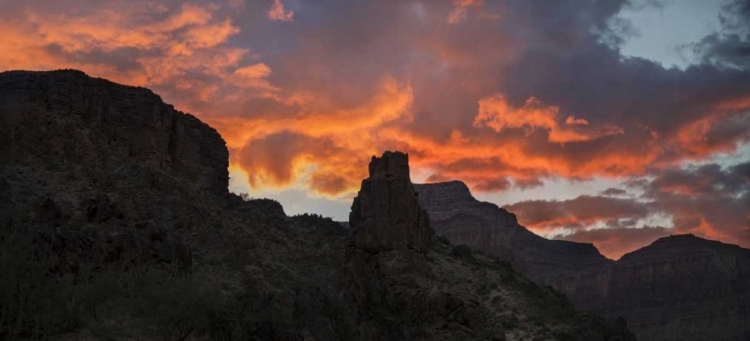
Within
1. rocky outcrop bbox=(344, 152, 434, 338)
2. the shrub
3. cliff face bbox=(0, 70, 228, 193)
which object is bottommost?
the shrub

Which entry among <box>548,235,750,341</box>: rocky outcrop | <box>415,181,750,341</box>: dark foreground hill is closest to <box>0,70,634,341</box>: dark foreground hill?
<box>548,235,750,341</box>: rocky outcrop

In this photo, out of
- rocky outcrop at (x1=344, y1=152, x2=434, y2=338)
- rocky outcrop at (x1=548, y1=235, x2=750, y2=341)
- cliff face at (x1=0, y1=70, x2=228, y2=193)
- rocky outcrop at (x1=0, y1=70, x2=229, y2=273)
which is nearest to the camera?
rocky outcrop at (x1=0, y1=70, x2=229, y2=273)

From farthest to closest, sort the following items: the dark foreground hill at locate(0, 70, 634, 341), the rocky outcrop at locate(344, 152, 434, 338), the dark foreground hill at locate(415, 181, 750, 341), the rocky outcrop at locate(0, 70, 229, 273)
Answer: the dark foreground hill at locate(415, 181, 750, 341) < the rocky outcrop at locate(344, 152, 434, 338) < the rocky outcrop at locate(0, 70, 229, 273) < the dark foreground hill at locate(0, 70, 634, 341)

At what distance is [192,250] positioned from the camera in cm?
7069

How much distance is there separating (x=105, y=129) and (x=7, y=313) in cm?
3405

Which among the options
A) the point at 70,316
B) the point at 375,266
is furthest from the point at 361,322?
the point at 70,316

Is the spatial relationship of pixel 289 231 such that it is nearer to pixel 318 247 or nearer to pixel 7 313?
pixel 318 247

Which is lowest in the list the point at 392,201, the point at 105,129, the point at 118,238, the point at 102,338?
the point at 102,338

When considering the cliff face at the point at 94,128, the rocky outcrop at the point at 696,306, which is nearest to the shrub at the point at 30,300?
the cliff face at the point at 94,128

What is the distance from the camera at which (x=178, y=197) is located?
250 ft

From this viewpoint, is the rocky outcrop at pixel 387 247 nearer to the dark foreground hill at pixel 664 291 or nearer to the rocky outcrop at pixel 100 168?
the rocky outcrop at pixel 100 168

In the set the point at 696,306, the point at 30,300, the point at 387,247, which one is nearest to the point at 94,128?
the point at 387,247

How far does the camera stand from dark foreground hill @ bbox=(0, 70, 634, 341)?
52062mm

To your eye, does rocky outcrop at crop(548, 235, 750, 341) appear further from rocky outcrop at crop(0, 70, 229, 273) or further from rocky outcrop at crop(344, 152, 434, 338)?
rocky outcrop at crop(0, 70, 229, 273)
